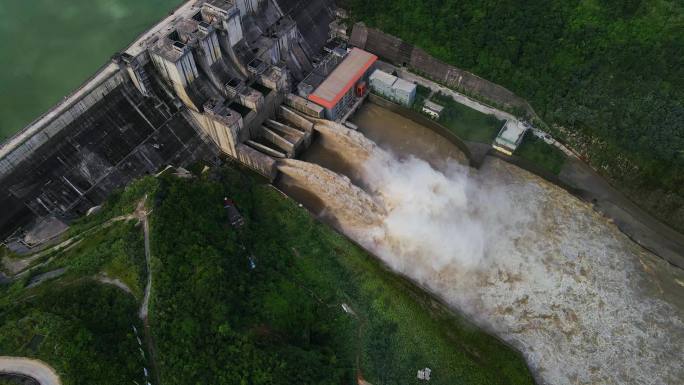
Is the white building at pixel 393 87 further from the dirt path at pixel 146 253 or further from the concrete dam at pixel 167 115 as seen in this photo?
the dirt path at pixel 146 253

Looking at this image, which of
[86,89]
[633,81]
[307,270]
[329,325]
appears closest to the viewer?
[329,325]

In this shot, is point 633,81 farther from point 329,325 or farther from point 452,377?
point 329,325

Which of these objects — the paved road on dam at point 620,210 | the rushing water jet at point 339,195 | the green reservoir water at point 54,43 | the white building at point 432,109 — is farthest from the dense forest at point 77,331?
the paved road on dam at point 620,210

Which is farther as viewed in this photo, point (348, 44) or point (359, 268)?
point (348, 44)

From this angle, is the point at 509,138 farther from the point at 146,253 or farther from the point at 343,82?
the point at 146,253

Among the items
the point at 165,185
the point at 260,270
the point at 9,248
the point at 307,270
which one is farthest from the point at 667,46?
the point at 9,248

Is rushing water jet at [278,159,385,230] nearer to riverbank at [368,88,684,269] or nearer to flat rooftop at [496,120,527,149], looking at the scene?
riverbank at [368,88,684,269]
